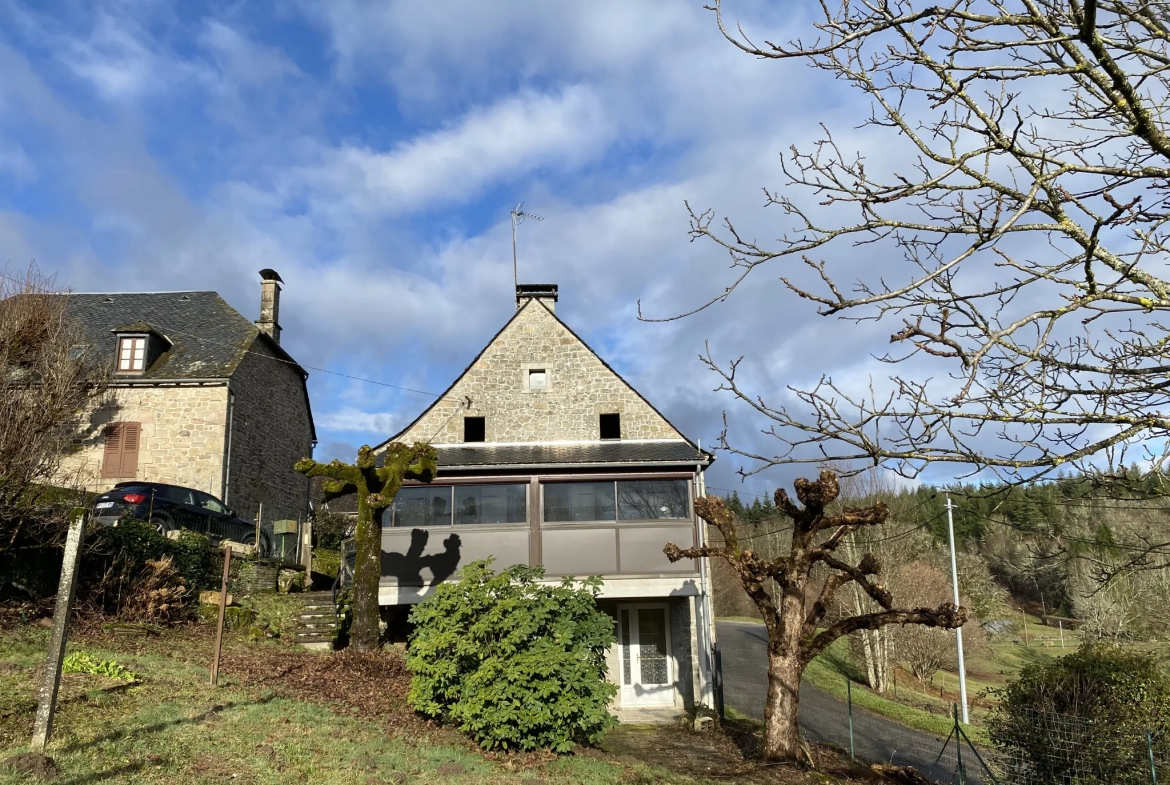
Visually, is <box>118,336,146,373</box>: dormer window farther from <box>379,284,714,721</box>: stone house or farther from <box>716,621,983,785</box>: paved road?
<box>716,621,983,785</box>: paved road

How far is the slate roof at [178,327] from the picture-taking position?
22969mm

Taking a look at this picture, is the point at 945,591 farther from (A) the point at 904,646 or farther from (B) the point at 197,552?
(B) the point at 197,552

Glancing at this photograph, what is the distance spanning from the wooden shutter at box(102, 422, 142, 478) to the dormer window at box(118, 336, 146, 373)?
62.6 inches

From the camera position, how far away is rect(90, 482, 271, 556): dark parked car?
16.5 m

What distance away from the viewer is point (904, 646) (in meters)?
31.3

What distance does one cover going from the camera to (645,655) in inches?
691

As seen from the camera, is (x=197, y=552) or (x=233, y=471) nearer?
(x=197, y=552)

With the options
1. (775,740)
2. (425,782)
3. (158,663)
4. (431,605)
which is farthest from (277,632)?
(775,740)

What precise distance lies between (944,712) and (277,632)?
854 inches

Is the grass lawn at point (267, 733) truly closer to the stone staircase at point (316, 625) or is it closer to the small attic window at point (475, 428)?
the stone staircase at point (316, 625)

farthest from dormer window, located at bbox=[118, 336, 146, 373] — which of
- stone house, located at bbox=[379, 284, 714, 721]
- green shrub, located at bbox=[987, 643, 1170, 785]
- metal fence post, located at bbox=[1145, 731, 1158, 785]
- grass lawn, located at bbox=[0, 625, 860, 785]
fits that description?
metal fence post, located at bbox=[1145, 731, 1158, 785]

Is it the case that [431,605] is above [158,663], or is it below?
above

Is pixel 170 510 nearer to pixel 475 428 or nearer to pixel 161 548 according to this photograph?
pixel 161 548

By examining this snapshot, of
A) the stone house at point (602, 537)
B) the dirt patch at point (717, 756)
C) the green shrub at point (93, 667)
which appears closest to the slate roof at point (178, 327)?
the stone house at point (602, 537)
